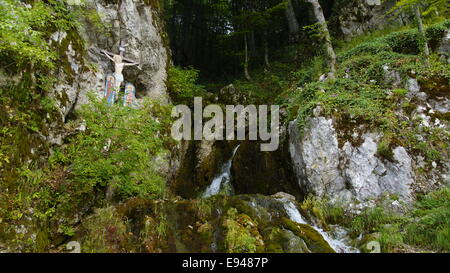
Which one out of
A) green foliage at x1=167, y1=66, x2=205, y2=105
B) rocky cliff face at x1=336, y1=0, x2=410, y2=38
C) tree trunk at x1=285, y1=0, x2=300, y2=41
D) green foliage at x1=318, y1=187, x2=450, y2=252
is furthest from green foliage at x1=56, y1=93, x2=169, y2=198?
tree trunk at x1=285, y1=0, x2=300, y2=41

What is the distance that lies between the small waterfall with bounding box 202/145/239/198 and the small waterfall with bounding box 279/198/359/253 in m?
3.47

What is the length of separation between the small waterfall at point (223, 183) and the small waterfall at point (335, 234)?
3474mm

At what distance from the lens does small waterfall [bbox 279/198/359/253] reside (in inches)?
223

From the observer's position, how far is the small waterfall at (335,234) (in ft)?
18.6

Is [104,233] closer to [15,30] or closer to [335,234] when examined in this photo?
[15,30]

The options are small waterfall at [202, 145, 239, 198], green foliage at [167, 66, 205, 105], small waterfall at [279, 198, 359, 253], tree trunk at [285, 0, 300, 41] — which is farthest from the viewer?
tree trunk at [285, 0, 300, 41]

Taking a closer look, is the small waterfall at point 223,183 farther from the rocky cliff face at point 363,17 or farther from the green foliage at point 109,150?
the rocky cliff face at point 363,17

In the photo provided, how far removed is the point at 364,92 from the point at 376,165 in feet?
9.50

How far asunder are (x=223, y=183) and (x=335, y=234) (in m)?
4.80

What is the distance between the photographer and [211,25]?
20.4 metres

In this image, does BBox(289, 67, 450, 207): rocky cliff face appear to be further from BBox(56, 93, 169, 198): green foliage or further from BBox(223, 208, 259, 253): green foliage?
BBox(56, 93, 169, 198): green foliage

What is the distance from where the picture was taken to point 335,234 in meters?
6.30

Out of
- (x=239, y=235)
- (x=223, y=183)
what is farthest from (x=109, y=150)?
(x=223, y=183)
